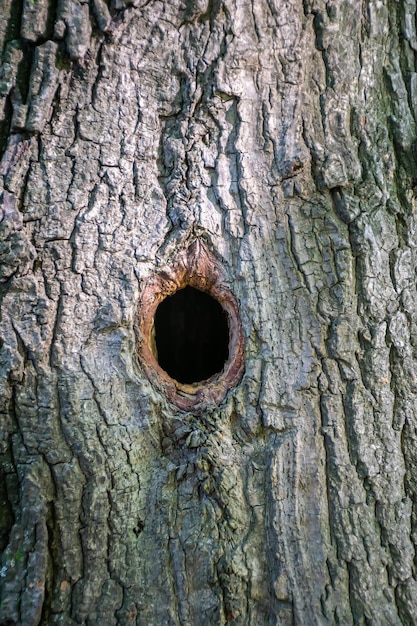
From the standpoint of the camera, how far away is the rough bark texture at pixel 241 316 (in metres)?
1.78

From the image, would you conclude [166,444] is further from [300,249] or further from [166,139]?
[166,139]

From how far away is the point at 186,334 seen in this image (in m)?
3.53

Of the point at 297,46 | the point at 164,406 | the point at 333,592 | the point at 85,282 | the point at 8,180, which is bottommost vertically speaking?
the point at 333,592

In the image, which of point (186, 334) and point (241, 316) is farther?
point (186, 334)

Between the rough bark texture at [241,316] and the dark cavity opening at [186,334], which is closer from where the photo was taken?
the rough bark texture at [241,316]

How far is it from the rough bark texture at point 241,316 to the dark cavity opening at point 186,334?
1556 mm

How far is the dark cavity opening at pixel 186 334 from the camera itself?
3445 mm

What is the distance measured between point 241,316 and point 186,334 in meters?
1.66

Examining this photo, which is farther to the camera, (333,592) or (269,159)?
(269,159)

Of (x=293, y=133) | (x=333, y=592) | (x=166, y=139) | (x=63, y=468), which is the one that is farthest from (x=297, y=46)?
(x=333, y=592)

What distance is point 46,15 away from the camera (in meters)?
1.79

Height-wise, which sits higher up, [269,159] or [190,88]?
[190,88]

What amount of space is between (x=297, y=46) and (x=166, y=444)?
1.55 meters

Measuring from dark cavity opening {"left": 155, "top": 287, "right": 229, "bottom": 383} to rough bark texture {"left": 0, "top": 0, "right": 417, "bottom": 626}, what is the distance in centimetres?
156
